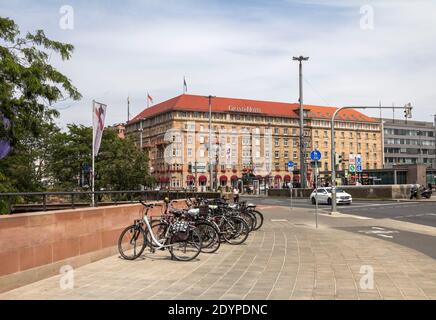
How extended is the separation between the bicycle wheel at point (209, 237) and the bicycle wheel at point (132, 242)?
4.36 ft

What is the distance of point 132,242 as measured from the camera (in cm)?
973

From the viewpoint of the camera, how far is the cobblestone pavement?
6746mm

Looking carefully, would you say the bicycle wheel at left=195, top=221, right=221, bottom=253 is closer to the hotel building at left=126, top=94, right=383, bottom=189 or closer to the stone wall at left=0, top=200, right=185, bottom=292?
the stone wall at left=0, top=200, right=185, bottom=292

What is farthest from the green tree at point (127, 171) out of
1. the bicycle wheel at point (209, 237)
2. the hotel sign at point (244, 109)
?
the hotel sign at point (244, 109)

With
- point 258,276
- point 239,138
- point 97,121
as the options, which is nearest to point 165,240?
point 258,276

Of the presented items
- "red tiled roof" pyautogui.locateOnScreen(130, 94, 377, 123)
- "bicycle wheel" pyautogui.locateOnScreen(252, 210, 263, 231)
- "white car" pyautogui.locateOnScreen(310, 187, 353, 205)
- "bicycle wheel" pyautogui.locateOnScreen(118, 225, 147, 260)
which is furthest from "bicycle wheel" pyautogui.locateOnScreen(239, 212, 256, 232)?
"red tiled roof" pyautogui.locateOnScreen(130, 94, 377, 123)

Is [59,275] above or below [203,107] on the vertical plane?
below

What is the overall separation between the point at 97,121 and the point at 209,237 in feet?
22.7

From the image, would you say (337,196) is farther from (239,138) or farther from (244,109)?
(244,109)

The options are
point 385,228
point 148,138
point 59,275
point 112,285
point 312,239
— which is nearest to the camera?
point 112,285
